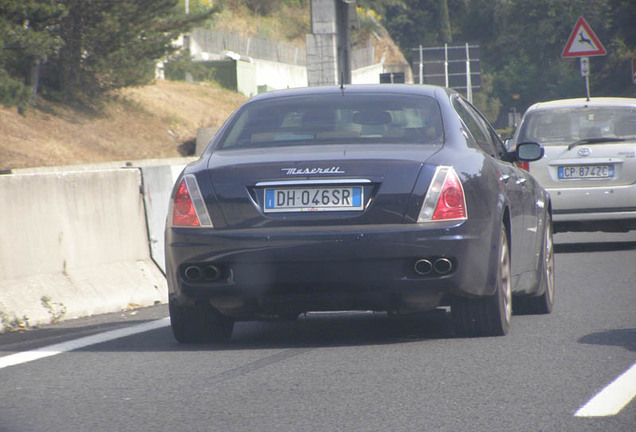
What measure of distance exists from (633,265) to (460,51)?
4702 centimetres

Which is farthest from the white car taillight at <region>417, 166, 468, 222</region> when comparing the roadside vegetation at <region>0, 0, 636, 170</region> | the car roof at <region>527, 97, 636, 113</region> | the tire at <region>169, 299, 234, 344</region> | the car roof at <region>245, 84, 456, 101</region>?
the roadside vegetation at <region>0, 0, 636, 170</region>

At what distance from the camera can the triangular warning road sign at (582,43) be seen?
2494 cm

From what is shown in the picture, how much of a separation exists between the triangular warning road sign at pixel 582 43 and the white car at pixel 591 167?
10.7m

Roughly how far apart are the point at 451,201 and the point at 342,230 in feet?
1.94

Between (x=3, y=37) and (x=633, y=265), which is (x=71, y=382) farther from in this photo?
(x=3, y=37)

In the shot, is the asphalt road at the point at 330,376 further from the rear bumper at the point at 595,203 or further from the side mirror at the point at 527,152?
the rear bumper at the point at 595,203

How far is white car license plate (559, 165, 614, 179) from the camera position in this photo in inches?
555

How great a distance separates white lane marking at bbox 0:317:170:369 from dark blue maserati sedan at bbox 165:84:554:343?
0.57 m

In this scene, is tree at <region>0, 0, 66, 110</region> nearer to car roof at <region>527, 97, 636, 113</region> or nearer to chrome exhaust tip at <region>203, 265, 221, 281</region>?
car roof at <region>527, 97, 636, 113</region>

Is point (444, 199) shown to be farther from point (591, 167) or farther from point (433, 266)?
point (591, 167)

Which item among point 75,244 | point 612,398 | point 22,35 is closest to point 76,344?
point 75,244

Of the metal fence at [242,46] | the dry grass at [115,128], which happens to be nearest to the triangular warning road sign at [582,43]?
the dry grass at [115,128]

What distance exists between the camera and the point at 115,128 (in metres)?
41.9

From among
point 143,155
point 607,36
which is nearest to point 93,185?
point 143,155
